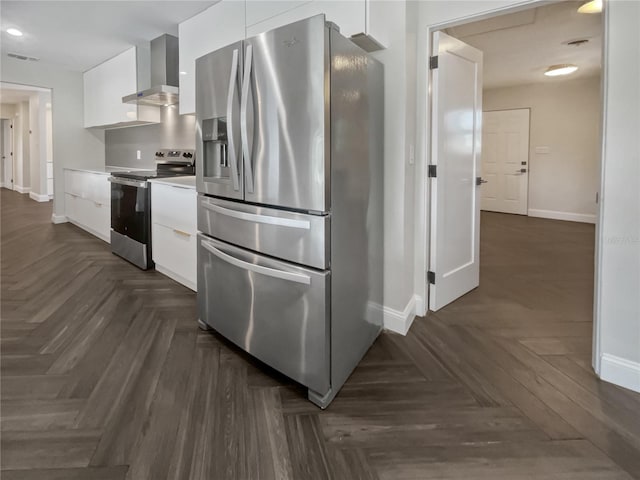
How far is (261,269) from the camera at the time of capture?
6.43 feet

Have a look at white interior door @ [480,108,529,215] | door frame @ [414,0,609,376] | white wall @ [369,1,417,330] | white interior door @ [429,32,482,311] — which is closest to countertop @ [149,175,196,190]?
white wall @ [369,1,417,330]

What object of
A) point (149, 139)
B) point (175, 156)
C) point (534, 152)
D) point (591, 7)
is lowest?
point (175, 156)

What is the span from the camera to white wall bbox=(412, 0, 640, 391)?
1.80m

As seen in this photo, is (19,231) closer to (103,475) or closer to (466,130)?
(103,475)

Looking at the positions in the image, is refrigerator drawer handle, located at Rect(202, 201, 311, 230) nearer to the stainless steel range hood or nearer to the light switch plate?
the stainless steel range hood

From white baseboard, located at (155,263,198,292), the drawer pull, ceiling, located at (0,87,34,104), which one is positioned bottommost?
white baseboard, located at (155,263,198,292)

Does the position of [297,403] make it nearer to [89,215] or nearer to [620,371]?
[620,371]

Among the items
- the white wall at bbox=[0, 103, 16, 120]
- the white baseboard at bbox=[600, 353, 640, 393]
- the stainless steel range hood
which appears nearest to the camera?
the white baseboard at bbox=[600, 353, 640, 393]

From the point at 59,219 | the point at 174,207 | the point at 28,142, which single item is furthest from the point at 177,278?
the point at 28,142

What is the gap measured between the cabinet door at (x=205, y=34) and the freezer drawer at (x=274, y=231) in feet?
5.27

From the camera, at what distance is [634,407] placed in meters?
1.79

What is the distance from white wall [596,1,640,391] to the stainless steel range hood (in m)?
3.55

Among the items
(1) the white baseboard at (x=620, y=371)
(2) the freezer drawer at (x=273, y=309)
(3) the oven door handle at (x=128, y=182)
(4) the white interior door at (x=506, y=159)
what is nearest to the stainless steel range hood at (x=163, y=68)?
(3) the oven door handle at (x=128, y=182)

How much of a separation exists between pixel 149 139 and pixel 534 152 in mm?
6463
